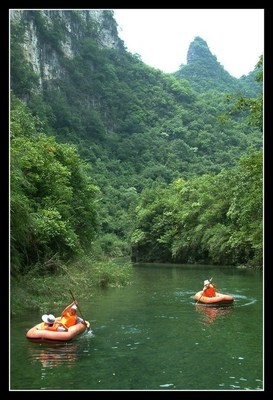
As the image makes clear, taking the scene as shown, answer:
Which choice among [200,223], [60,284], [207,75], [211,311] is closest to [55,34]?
[207,75]

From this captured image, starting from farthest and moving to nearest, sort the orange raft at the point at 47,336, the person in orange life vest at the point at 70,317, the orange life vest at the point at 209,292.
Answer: the orange life vest at the point at 209,292 < the person in orange life vest at the point at 70,317 < the orange raft at the point at 47,336

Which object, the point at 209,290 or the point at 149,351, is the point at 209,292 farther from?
the point at 149,351

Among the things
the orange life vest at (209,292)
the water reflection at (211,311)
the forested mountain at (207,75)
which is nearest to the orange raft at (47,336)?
the water reflection at (211,311)

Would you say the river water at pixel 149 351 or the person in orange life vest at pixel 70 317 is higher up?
the person in orange life vest at pixel 70 317

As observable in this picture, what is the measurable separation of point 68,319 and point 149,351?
277cm

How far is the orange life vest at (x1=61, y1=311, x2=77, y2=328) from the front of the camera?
1515 centimetres

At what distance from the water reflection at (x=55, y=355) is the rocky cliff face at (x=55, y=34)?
88.3 meters

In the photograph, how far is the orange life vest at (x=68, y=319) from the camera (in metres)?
15.1

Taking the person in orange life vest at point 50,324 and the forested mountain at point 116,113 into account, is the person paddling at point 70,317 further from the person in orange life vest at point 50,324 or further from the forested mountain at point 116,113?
the forested mountain at point 116,113

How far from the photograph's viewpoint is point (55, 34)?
118812 millimetres

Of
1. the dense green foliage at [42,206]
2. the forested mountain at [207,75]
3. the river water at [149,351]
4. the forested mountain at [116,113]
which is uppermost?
the forested mountain at [207,75]

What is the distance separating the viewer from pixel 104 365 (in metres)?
12.2

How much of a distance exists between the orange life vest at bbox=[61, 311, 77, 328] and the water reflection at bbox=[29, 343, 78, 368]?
0.90 m

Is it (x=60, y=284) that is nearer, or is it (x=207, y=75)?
(x=60, y=284)
